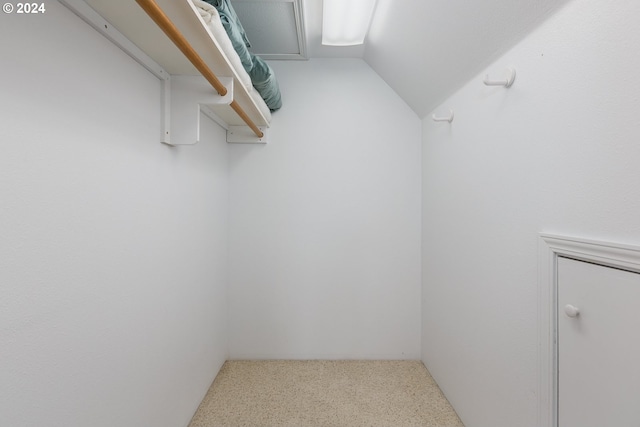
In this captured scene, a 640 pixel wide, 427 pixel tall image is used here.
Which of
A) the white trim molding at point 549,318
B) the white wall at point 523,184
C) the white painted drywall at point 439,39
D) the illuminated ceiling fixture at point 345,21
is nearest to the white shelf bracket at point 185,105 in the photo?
the illuminated ceiling fixture at point 345,21

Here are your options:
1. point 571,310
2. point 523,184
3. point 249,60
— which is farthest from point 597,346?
point 249,60

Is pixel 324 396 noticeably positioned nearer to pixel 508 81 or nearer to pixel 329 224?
pixel 329 224

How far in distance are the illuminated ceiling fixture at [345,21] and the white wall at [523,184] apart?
713 mm

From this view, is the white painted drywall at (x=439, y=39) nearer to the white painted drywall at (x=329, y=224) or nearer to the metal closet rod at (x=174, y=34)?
the white painted drywall at (x=329, y=224)

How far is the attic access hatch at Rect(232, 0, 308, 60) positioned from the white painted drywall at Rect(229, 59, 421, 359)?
159mm

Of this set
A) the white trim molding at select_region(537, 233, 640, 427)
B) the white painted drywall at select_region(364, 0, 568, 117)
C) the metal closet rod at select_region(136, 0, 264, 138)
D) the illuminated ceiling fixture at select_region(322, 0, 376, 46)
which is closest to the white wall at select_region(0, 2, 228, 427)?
the metal closet rod at select_region(136, 0, 264, 138)

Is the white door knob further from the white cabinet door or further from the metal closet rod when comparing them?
the metal closet rod

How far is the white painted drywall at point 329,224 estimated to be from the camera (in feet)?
7.49

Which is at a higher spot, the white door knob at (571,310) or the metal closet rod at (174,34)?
the metal closet rod at (174,34)

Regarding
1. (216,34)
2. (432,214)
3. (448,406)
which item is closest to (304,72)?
(216,34)

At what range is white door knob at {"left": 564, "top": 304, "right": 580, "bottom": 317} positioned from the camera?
0.89 m

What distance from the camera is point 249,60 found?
157 centimetres

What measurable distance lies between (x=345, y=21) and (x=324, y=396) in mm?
2322

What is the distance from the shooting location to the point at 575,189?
891mm
